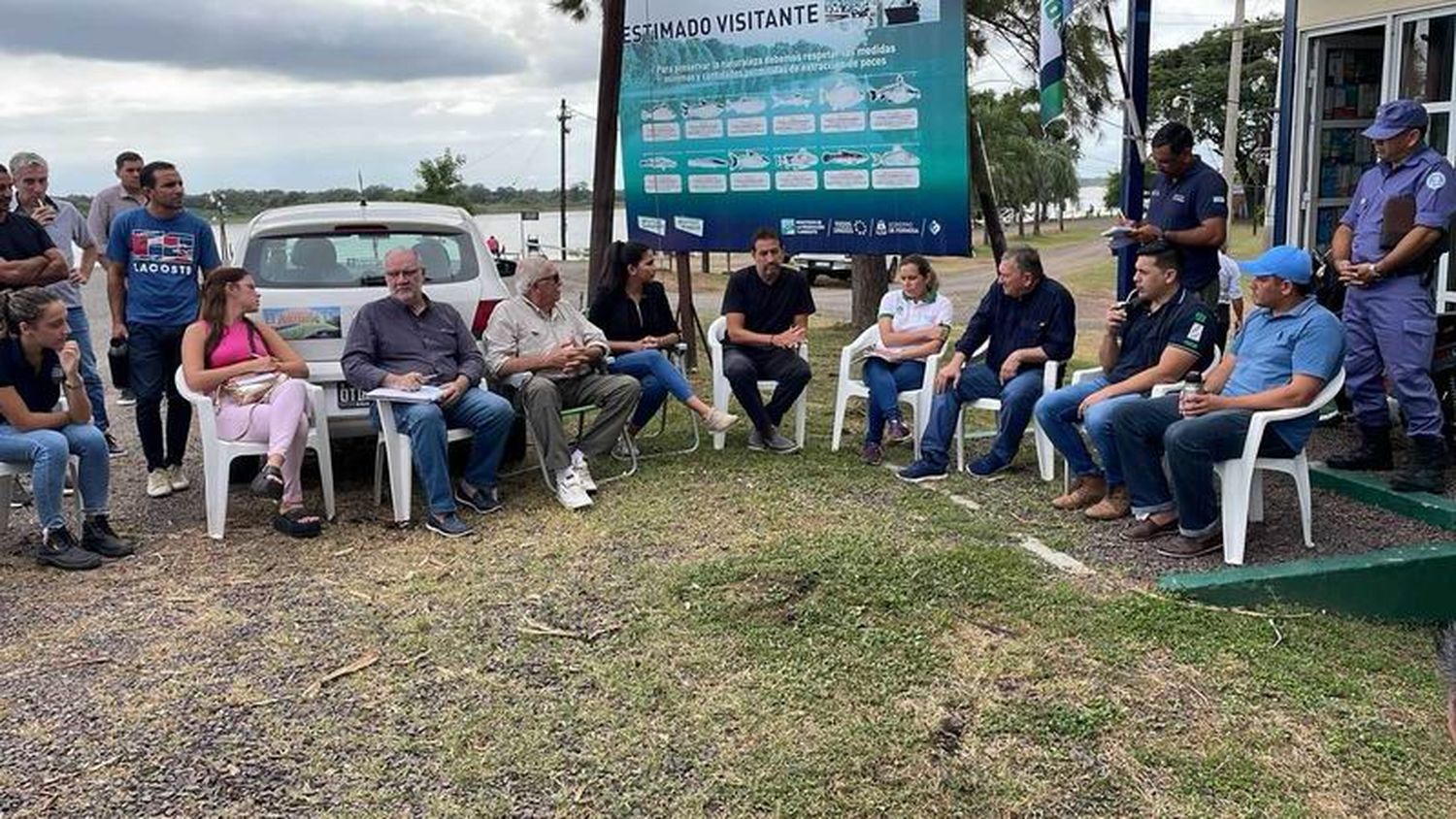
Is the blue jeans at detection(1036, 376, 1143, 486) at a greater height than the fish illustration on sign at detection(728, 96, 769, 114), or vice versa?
the fish illustration on sign at detection(728, 96, 769, 114)

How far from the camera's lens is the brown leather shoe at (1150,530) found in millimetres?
4484

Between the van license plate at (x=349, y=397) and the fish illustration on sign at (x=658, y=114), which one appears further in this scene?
the fish illustration on sign at (x=658, y=114)

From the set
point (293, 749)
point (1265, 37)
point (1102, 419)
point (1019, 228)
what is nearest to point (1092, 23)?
point (1102, 419)

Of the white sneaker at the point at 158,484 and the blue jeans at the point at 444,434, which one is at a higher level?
the blue jeans at the point at 444,434

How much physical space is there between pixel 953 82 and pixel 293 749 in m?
5.13

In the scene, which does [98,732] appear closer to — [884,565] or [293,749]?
[293,749]

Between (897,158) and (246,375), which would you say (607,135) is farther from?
(246,375)

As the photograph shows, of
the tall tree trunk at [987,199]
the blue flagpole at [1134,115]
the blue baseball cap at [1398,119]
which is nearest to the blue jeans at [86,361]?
the blue flagpole at [1134,115]

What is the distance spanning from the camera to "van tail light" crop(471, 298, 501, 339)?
18.4 feet

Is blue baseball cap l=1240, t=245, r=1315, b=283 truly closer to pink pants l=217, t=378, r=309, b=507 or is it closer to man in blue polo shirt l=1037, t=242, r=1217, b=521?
man in blue polo shirt l=1037, t=242, r=1217, b=521

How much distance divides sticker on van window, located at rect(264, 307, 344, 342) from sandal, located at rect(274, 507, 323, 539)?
0.85m

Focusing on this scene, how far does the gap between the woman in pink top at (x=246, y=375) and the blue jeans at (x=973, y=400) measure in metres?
2.78

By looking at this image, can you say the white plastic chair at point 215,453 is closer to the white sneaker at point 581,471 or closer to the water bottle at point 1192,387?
the white sneaker at point 581,471

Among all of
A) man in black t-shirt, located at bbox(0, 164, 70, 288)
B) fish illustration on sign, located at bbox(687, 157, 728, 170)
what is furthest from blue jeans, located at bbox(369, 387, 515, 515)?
fish illustration on sign, located at bbox(687, 157, 728, 170)
